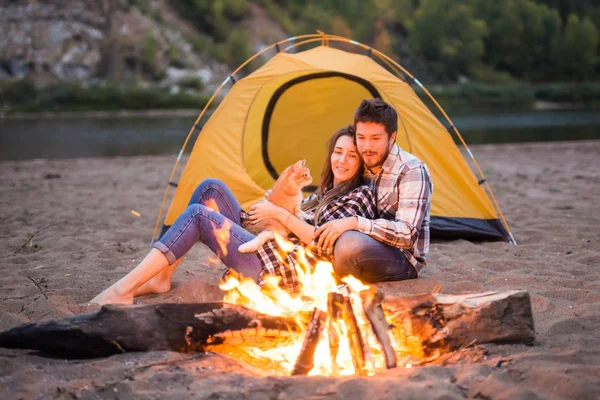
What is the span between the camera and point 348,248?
3215mm

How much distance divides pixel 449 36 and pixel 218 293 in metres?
72.0

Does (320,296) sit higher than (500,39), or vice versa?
(500,39)

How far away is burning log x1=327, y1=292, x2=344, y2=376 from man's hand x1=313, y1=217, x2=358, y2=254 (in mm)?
550

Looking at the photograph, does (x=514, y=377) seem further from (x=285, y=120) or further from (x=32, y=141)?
(x=32, y=141)

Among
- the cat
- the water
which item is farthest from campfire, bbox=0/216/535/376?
the water

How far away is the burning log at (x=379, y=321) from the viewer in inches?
101

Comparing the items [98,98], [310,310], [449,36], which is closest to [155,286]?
[310,310]

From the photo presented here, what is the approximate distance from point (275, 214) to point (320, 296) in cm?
62

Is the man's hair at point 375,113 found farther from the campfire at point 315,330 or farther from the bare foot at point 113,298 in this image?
the bare foot at point 113,298

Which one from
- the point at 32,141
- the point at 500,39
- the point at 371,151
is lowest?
the point at 32,141

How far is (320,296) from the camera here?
280cm

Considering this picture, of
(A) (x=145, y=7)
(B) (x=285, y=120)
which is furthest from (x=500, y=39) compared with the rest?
(B) (x=285, y=120)

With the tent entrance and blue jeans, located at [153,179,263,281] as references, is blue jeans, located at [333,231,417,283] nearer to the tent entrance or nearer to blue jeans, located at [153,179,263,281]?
blue jeans, located at [153,179,263,281]

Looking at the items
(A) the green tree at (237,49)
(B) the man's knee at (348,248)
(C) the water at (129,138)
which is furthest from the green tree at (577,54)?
(B) the man's knee at (348,248)
